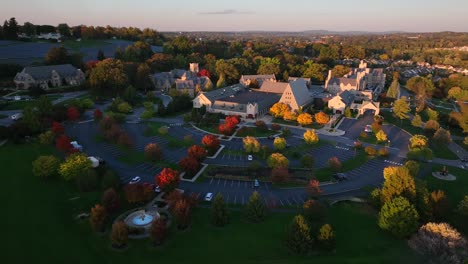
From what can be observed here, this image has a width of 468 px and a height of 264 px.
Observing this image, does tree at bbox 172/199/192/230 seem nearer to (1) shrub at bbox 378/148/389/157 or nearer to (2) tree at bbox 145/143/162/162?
(2) tree at bbox 145/143/162/162

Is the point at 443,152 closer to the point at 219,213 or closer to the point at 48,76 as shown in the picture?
the point at 219,213

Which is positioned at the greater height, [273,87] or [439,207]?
[273,87]

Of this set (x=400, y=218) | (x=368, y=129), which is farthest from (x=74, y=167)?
(x=368, y=129)

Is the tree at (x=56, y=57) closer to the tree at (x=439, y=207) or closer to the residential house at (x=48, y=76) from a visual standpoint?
the residential house at (x=48, y=76)

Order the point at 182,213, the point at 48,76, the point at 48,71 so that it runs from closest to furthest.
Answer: the point at 182,213, the point at 48,76, the point at 48,71

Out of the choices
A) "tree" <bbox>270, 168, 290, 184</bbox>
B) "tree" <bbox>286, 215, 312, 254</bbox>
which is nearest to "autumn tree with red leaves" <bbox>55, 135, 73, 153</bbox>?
"tree" <bbox>270, 168, 290, 184</bbox>

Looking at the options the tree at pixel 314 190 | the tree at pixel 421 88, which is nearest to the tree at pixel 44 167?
the tree at pixel 314 190

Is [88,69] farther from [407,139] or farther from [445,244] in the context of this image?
[445,244]
